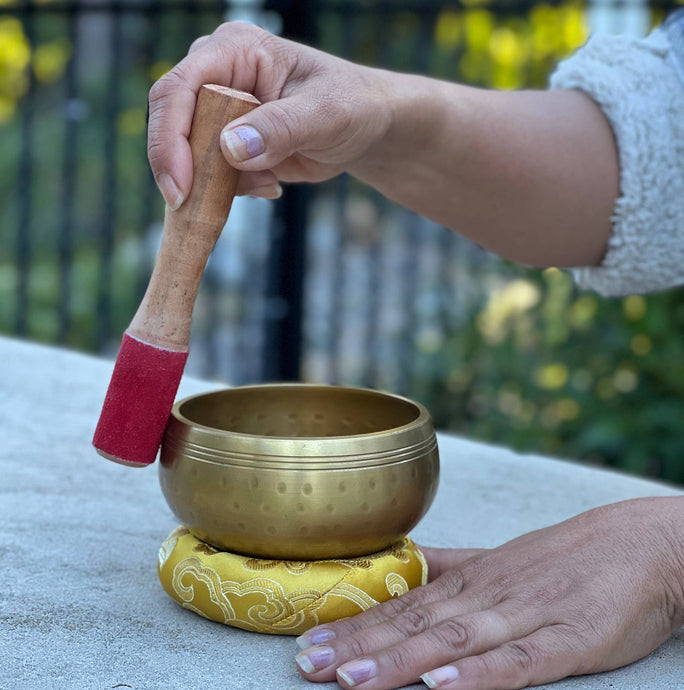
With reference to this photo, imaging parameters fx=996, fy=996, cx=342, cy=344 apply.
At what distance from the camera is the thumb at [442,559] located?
1.15 meters

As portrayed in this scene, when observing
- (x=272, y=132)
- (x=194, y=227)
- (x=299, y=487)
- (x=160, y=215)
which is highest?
(x=272, y=132)

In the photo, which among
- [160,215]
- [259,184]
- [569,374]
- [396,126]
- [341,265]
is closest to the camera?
[259,184]

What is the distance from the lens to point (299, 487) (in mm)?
983

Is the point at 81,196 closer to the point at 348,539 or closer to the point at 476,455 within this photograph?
the point at 476,455

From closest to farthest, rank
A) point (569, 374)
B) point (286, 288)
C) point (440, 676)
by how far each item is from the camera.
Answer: point (440, 676) → point (569, 374) → point (286, 288)

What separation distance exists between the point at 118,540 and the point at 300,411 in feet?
0.98

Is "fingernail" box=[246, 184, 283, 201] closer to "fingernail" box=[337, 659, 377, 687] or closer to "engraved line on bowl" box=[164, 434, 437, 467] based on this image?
"engraved line on bowl" box=[164, 434, 437, 467]

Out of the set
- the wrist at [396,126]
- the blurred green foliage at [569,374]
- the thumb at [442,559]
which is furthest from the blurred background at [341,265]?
the thumb at [442,559]

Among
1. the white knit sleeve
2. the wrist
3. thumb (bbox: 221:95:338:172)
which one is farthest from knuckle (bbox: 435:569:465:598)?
the white knit sleeve

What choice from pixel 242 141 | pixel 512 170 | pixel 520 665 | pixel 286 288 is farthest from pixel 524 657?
pixel 286 288

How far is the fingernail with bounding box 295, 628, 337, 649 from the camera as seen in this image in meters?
0.95

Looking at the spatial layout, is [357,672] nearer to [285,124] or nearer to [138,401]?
[138,401]

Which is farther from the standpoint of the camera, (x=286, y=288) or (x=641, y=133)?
(x=286, y=288)

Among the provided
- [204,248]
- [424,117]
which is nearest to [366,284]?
[424,117]
